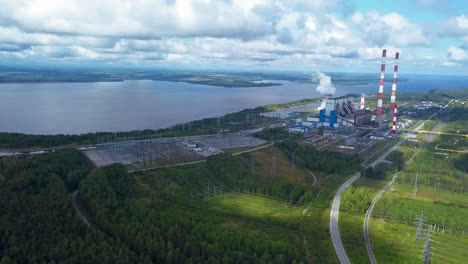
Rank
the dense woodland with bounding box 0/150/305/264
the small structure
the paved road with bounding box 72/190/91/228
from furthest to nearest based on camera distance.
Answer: the small structure → the paved road with bounding box 72/190/91/228 → the dense woodland with bounding box 0/150/305/264

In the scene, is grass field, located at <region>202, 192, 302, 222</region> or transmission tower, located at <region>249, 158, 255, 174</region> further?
transmission tower, located at <region>249, 158, 255, 174</region>

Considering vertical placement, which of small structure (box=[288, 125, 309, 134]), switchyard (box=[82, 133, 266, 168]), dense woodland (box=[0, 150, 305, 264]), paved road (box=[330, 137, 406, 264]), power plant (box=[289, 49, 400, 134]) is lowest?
paved road (box=[330, 137, 406, 264])

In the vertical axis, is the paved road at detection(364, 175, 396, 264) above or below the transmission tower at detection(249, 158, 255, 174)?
below

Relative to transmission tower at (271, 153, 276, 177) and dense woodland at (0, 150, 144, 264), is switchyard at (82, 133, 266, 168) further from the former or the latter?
dense woodland at (0, 150, 144, 264)

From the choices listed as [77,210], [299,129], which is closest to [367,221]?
[77,210]

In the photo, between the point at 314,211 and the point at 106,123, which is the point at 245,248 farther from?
the point at 106,123

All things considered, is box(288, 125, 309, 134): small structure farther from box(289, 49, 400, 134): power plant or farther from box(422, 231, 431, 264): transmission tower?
box(422, 231, 431, 264): transmission tower

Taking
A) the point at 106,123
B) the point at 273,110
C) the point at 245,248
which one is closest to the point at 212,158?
the point at 245,248

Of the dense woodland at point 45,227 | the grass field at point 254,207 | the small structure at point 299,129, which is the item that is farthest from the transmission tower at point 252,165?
the small structure at point 299,129

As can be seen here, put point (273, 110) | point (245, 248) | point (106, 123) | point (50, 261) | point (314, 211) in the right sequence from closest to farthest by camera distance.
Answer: point (50, 261)
point (245, 248)
point (314, 211)
point (106, 123)
point (273, 110)

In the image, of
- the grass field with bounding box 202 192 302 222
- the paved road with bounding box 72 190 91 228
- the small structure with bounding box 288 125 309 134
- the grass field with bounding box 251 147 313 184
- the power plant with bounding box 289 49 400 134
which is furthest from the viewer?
the power plant with bounding box 289 49 400 134

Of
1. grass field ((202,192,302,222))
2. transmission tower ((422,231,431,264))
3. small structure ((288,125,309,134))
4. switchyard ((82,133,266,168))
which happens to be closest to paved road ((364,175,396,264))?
transmission tower ((422,231,431,264))
